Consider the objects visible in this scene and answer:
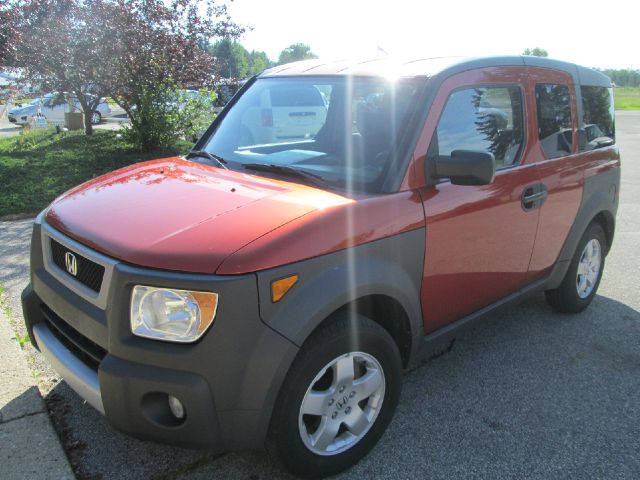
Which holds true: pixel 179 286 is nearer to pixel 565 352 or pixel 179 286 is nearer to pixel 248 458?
pixel 248 458

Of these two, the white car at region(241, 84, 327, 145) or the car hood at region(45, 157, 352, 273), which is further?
the white car at region(241, 84, 327, 145)

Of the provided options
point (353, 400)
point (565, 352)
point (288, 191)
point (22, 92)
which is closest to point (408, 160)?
point (288, 191)

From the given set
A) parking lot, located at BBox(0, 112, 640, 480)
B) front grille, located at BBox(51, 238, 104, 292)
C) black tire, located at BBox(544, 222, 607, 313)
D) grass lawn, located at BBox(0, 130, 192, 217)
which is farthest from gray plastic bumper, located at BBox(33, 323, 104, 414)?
grass lawn, located at BBox(0, 130, 192, 217)

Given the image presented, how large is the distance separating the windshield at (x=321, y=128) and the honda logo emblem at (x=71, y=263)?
1.03m

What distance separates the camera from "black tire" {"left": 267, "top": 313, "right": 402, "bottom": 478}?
2.19 m

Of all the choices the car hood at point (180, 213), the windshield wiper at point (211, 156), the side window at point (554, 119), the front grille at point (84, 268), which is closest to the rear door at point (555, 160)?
the side window at point (554, 119)

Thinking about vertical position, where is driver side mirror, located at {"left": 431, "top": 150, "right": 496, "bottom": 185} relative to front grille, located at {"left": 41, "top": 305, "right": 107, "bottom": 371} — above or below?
above

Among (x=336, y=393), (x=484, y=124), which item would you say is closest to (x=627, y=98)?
(x=484, y=124)

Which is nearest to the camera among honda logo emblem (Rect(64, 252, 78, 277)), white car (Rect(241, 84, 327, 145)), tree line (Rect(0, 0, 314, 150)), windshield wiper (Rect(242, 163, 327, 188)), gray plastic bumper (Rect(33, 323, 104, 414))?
gray plastic bumper (Rect(33, 323, 104, 414))

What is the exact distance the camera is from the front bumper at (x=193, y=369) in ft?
6.49

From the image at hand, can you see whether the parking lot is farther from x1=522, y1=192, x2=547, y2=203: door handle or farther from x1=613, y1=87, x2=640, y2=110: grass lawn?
x1=613, y1=87, x2=640, y2=110: grass lawn

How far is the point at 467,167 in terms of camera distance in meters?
2.55

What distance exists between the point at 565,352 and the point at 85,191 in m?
3.27

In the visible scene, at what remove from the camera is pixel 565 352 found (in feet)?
12.3
